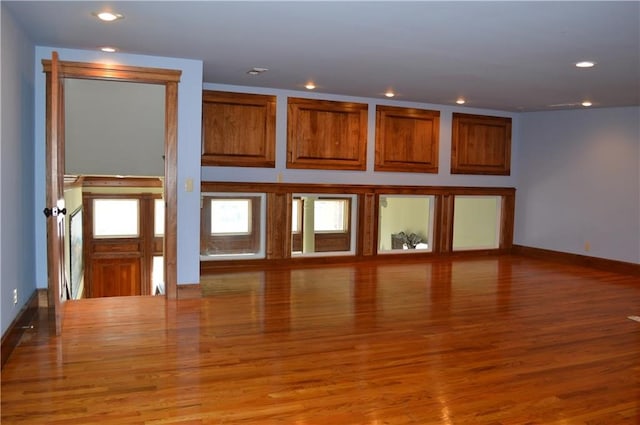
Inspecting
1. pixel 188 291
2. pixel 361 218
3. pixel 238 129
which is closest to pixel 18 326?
pixel 188 291

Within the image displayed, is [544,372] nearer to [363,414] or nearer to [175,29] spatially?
[363,414]

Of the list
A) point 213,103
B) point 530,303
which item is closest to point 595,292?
point 530,303

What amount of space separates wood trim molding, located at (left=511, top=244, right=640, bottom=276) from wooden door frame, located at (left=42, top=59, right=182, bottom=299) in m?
5.69

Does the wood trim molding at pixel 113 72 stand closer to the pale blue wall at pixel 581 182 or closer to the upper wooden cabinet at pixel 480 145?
the upper wooden cabinet at pixel 480 145

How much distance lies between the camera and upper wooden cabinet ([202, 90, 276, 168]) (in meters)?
6.56

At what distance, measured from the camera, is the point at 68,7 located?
349cm

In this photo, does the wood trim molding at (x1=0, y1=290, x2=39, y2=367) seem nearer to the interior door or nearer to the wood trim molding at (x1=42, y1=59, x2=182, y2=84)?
the interior door

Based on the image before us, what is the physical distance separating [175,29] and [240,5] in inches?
32.2

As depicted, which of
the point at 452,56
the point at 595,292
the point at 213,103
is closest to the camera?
the point at 452,56

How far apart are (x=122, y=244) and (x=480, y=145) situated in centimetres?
681

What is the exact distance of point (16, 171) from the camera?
3.97 m

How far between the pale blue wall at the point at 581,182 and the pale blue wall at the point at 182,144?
18.1 feet

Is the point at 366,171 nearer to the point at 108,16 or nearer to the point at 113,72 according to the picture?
the point at 113,72

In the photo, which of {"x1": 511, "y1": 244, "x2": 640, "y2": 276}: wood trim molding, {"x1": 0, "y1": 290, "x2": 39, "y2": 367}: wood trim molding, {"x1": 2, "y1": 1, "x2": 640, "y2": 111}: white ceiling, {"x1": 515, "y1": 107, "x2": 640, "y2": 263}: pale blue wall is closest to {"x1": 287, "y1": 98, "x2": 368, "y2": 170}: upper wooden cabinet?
{"x1": 2, "y1": 1, "x2": 640, "y2": 111}: white ceiling
